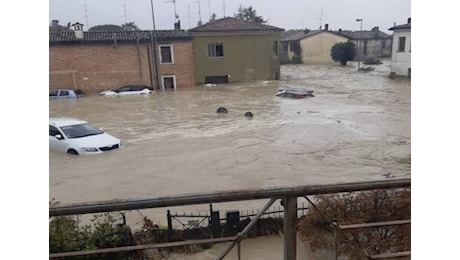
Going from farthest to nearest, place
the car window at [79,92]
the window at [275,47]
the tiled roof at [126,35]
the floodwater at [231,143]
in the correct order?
the window at [275,47] < the tiled roof at [126,35] < the car window at [79,92] < the floodwater at [231,143]

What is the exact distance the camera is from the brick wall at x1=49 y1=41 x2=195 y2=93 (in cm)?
1224

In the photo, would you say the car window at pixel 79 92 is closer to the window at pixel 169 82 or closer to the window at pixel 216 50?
the window at pixel 169 82

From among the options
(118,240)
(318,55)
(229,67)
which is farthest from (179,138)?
(318,55)

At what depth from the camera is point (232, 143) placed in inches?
255

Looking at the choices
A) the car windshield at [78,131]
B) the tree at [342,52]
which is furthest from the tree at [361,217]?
the tree at [342,52]

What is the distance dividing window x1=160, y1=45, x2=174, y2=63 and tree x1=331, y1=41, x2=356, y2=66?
345 inches

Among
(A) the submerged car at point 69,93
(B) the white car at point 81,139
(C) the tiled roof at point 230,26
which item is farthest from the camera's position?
(C) the tiled roof at point 230,26

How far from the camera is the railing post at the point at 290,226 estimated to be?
0.70 meters

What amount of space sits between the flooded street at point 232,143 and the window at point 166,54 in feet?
5.27

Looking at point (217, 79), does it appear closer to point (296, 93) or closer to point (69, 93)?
point (296, 93)

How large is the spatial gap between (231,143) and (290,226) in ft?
18.8

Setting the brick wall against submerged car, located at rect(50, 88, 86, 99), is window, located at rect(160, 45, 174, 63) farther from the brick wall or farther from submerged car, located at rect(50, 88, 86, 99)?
submerged car, located at rect(50, 88, 86, 99)
